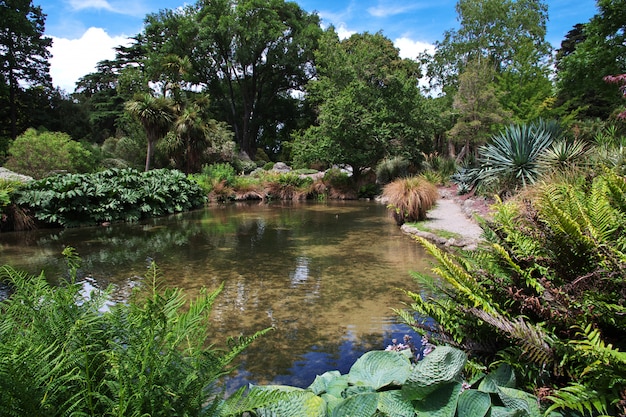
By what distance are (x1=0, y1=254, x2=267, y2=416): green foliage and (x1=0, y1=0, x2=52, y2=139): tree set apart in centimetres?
2830

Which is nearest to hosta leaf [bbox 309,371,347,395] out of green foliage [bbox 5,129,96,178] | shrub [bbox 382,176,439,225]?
shrub [bbox 382,176,439,225]

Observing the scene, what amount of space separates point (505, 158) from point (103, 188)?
33.1ft

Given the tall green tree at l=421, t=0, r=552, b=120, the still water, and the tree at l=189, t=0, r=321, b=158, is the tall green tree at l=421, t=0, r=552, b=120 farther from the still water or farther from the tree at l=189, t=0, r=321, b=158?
the still water

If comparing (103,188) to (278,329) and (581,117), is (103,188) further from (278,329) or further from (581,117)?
(581,117)

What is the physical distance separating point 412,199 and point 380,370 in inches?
287

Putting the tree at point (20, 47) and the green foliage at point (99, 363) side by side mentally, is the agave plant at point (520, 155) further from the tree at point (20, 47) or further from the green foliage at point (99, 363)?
the tree at point (20, 47)

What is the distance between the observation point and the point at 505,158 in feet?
30.5

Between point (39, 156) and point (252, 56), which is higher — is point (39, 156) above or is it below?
below

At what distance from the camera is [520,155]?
897 centimetres

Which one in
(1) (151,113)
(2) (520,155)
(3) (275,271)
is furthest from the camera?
(1) (151,113)

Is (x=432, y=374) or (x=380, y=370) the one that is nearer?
(x=432, y=374)

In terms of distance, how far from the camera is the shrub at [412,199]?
29.1 ft

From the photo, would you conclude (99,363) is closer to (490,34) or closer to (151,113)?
(151,113)

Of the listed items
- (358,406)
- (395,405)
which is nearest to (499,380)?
(395,405)
